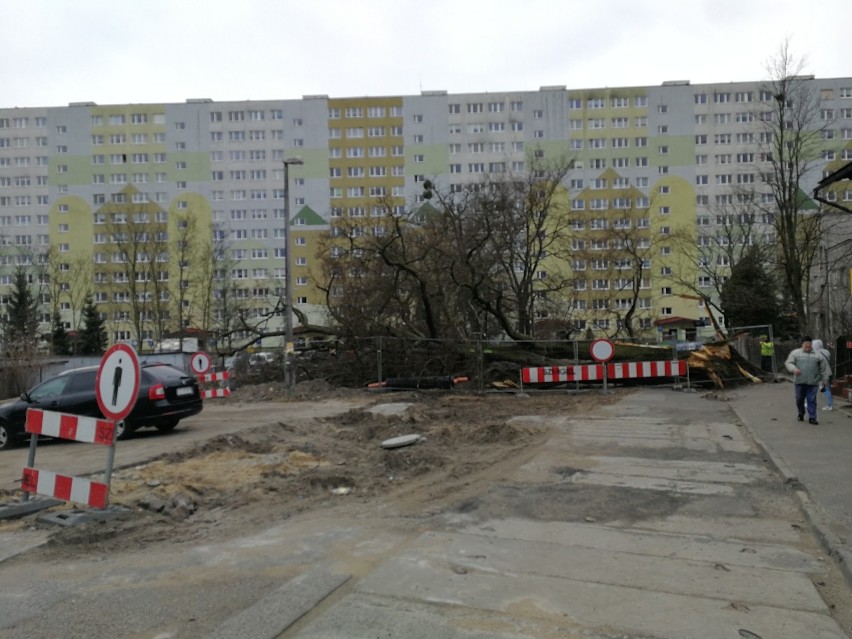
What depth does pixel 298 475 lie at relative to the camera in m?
8.56

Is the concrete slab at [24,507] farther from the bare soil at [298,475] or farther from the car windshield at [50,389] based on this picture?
the car windshield at [50,389]

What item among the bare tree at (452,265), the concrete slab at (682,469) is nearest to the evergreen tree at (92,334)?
the bare tree at (452,265)

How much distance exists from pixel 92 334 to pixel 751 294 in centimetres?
5827

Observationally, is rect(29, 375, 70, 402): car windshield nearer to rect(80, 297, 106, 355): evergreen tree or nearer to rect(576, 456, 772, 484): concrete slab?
A: rect(576, 456, 772, 484): concrete slab

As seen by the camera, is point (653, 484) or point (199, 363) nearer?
point (653, 484)

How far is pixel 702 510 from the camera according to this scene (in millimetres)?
6789

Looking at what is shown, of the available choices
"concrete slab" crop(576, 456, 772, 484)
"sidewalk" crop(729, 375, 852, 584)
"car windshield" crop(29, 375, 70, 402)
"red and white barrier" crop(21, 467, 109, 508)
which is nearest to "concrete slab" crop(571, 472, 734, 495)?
"concrete slab" crop(576, 456, 772, 484)

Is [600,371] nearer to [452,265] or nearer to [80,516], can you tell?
[452,265]

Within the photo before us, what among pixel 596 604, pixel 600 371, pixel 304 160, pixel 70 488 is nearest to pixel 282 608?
pixel 596 604


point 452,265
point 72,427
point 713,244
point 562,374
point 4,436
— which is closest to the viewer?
point 72,427

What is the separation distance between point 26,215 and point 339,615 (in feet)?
318

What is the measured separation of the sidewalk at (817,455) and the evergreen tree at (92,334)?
61.3 meters

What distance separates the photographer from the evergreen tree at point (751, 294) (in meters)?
44.1

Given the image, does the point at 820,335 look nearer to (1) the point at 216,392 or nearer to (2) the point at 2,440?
(1) the point at 216,392
